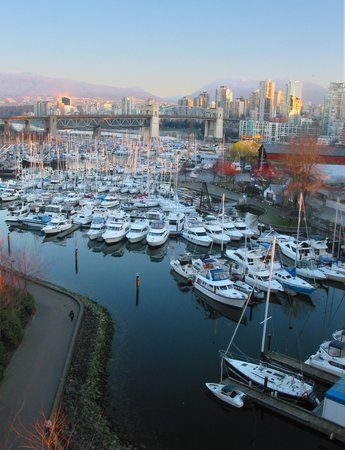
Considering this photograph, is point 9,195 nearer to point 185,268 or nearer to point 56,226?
point 56,226

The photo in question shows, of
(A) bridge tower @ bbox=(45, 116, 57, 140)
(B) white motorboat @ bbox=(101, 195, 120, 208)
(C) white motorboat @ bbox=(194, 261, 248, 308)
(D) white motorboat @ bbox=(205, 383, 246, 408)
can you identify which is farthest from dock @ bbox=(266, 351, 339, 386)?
(A) bridge tower @ bbox=(45, 116, 57, 140)

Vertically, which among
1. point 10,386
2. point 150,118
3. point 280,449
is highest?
point 150,118

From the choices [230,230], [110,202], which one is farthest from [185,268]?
[110,202]

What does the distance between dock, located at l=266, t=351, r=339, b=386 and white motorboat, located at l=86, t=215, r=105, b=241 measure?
1331 centimetres

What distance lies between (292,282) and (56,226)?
12.6 meters

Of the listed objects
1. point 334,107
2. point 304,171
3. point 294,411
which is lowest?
point 294,411

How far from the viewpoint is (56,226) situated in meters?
24.0

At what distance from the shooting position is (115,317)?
14211 millimetres

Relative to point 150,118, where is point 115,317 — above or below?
below

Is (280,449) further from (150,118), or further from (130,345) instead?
(150,118)

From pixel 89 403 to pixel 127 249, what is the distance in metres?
12.9

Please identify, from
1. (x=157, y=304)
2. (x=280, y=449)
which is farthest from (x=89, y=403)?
(x=157, y=304)

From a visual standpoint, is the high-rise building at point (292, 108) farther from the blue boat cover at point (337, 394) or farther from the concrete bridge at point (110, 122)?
the blue boat cover at point (337, 394)

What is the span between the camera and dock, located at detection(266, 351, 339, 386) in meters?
10.8
